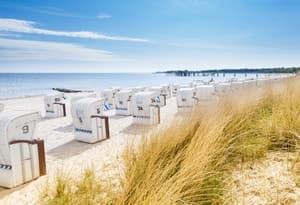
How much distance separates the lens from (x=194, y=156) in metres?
2.06

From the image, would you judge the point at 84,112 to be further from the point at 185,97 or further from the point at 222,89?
the point at 185,97

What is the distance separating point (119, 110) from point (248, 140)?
25.7 ft

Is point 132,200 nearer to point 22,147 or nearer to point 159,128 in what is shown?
point 159,128

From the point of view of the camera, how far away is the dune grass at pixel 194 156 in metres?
1.86

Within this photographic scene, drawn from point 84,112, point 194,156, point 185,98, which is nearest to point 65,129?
point 84,112

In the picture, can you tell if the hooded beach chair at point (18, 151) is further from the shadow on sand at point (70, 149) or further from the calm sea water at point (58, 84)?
the calm sea water at point (58, 84)

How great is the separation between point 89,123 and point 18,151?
2673 millimetres

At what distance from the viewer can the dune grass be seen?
1864 millimetres

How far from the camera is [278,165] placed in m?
2.58

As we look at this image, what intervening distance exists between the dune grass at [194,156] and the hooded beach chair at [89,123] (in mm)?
3430

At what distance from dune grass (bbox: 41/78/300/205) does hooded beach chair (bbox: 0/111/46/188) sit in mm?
1249

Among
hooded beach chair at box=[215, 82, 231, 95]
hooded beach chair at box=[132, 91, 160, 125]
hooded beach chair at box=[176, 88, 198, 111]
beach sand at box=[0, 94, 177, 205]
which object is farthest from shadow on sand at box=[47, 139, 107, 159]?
hooded beach chair at box=[176, 88, 198, 111]

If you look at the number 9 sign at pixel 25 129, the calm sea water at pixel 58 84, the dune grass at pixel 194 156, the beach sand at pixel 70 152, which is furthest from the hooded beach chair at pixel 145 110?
the calm sea water at pixel 58 84

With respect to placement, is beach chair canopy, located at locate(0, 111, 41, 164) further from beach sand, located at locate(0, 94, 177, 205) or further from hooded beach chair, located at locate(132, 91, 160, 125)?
hooded beach chair, located at locate(132, 91, 160, 125)
